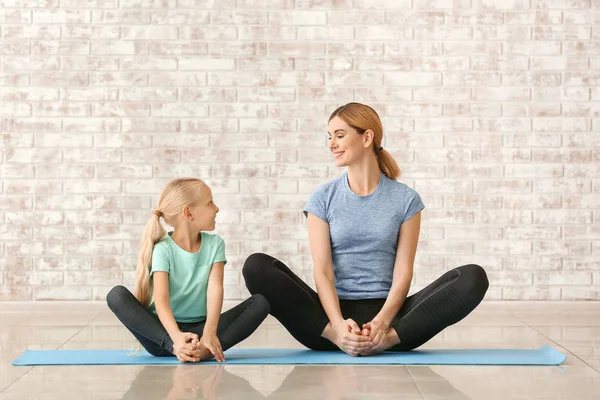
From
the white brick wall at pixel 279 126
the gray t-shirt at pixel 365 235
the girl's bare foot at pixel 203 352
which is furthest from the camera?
the white brick wall at pixel 279 126

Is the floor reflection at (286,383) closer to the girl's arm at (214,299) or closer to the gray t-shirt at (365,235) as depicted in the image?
the girl's arm at (214,299)

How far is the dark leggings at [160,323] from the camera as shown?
9.02 feet

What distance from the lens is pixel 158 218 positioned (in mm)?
2889

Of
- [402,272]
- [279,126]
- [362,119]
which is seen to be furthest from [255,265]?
[279,126]

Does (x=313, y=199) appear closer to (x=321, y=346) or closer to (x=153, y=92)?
(x=321, y=346)

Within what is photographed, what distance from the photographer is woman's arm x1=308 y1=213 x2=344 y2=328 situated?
2.84 meters

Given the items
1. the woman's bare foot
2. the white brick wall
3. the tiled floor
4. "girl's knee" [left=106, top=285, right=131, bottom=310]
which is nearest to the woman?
the woman's bare foot

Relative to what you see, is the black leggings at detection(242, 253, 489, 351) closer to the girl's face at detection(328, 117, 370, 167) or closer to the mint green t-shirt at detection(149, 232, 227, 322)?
the mint green t-shirt at detection(149, 232, 227, 322)

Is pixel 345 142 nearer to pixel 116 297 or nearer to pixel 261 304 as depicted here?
pixel 261 304

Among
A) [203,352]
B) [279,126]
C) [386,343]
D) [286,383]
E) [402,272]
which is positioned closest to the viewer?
[286,383]

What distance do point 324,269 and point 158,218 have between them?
57 centimetres

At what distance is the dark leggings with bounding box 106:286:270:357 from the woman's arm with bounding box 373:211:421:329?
39 centimetres

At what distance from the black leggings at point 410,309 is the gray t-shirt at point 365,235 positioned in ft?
0.37

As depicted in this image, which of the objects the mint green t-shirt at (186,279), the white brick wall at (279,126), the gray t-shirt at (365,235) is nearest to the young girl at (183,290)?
the mint green t-shirt at (186,279)
